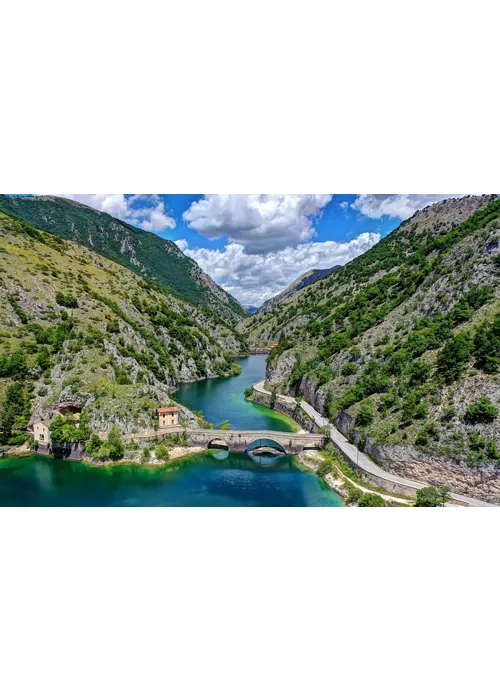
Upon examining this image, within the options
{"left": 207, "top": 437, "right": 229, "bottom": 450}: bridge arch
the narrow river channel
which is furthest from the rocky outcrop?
{"left": 207, "top": 437, "right": 229, "bottom": 450}: bridge arch

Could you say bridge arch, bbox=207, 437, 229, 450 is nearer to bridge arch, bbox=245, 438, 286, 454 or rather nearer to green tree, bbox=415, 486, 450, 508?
bridge arch, bbox=245, 438, 286, 454

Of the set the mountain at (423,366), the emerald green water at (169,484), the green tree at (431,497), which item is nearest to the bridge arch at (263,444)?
the emerald green water at (169,484)

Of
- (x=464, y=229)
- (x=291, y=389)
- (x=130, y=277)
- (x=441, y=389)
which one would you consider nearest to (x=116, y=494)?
(x=441, y=389)

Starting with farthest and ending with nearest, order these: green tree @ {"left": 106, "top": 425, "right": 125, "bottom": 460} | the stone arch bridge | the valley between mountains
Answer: the stone arch bridge → green tree @ {"left": 106, "top": 425, "right": 125, "bottom": 460} → the valley between mountains

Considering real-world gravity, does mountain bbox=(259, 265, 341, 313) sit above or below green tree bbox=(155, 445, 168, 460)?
above

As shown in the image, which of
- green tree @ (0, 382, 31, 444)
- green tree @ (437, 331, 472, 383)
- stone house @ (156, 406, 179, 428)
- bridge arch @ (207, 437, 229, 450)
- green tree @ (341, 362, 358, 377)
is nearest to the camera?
green tree @ (437, 331, 472, 383)

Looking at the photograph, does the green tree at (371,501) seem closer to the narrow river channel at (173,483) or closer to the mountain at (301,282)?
the narrow river channel at (173,483)

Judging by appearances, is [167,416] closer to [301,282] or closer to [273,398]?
[273,398]

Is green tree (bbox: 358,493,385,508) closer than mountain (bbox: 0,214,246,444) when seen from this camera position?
Yes
